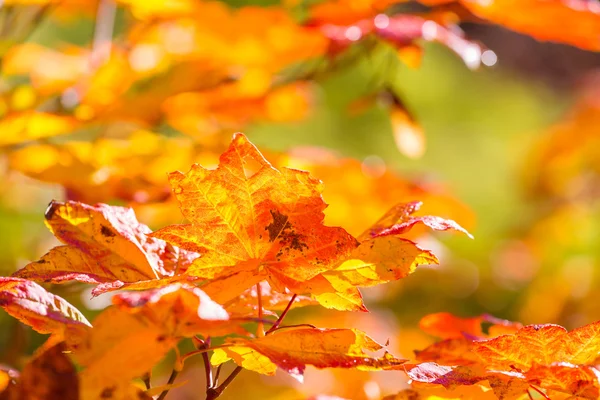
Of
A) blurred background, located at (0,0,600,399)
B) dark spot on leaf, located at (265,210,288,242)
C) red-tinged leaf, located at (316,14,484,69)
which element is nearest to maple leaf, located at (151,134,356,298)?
dark spot on leaf, located at (265,210,288,242)

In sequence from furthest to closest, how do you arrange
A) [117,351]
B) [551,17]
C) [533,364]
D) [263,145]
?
[263,145], [551,17], [533,364], [117,351]

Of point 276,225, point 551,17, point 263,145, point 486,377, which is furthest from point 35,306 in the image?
point 263,145

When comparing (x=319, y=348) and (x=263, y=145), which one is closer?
(x=319, y=348)

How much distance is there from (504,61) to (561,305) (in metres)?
4.12

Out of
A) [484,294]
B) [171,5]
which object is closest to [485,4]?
[171,5]

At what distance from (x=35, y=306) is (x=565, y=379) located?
0.34 m

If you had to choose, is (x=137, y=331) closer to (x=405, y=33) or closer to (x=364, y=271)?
(x=364, y=271)

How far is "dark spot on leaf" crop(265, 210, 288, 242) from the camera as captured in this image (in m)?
0.46

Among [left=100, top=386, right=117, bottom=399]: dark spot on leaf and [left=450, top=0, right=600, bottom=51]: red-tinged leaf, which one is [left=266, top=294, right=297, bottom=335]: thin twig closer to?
[left=100, top=386, right=117, bottom=399]: dark spot on leaf

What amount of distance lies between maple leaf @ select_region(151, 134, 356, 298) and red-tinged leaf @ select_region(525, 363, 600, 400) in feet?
0.50

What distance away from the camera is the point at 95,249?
0.49 meters

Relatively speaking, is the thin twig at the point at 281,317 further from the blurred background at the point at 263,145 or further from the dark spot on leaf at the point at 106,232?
the blurred background at the point at 263,145

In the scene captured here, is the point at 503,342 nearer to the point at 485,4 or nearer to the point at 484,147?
the point at 485,4

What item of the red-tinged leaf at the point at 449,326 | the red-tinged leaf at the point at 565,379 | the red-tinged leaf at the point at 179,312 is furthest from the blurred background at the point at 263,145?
the red-tinged leaf at the point at 179,312
